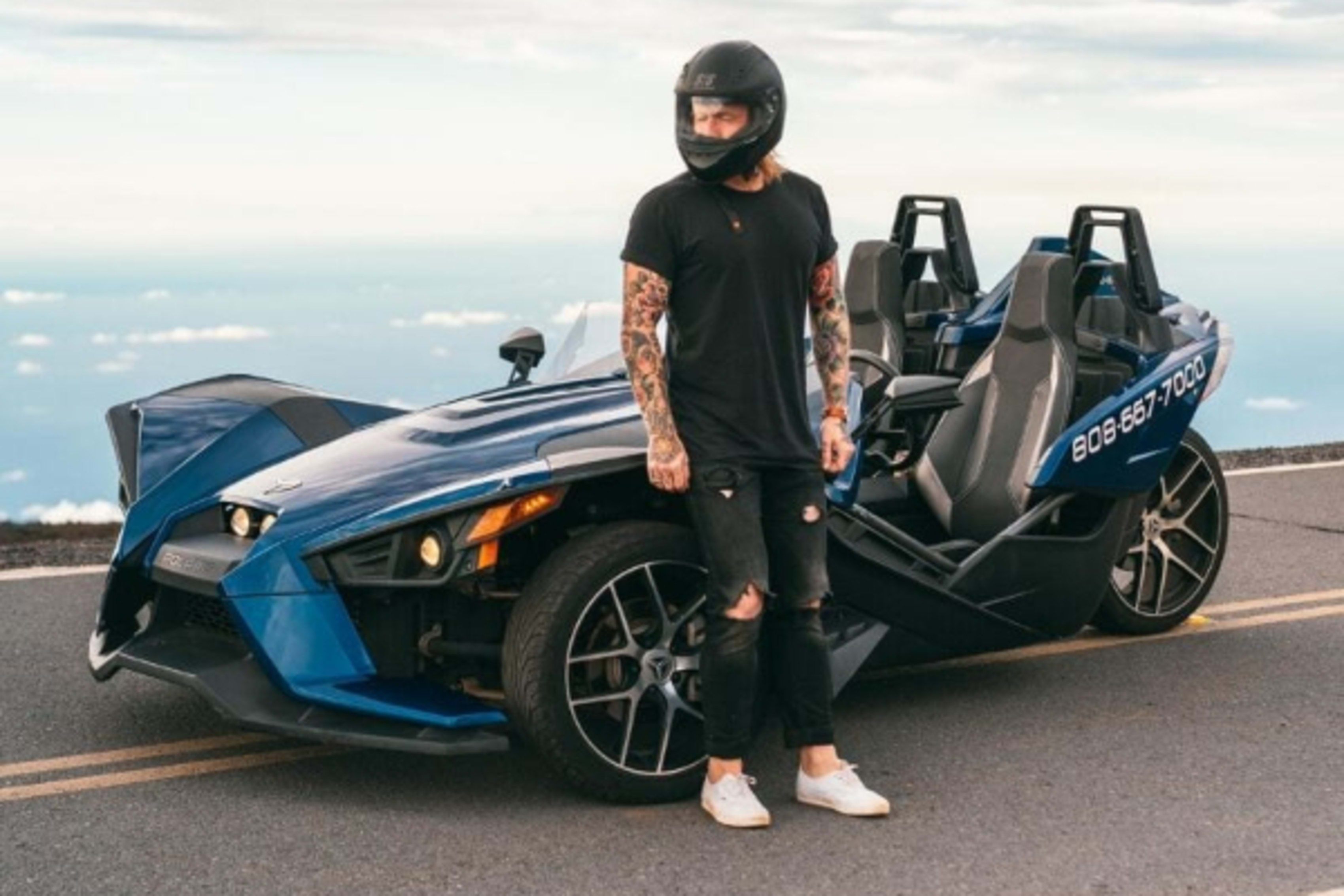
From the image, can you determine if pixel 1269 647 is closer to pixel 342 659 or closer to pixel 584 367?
pixel 584 367

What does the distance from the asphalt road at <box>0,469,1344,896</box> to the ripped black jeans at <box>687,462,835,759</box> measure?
0.29 meters

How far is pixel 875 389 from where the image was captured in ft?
23.2

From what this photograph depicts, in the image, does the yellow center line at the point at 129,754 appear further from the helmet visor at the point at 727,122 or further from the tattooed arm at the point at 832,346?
the helmet visor at the point at 727,122

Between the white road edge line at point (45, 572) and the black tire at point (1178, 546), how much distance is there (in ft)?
14.6

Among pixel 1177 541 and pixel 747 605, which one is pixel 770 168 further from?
pixel 1177 541

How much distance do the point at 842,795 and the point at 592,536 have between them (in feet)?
3.26

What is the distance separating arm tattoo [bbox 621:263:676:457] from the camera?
5742 mm

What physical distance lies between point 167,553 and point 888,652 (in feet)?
7.24

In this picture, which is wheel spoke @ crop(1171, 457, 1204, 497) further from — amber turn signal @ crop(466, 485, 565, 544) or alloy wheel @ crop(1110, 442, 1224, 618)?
amber turn signal @ crop(466, 485, 565, 544)

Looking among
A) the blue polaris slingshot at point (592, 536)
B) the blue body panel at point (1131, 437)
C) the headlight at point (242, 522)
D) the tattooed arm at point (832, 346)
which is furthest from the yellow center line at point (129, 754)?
the blue body panel at point (1131, 437)

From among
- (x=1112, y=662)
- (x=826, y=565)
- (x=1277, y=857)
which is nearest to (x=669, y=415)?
(x=826, y=565)

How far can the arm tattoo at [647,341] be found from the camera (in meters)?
5.74

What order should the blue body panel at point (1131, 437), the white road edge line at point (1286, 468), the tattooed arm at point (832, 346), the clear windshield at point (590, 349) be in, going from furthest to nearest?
the white road edge line at point (1286, 468), the blue body panel at point (1131, 437), the clear windshield at point (590, 349), the tattooed arm at point (832, 346)

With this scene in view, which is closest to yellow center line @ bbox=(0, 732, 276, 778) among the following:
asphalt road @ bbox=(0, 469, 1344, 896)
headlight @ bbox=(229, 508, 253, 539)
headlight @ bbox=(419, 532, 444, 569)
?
asphalt road @ bbox=(0, 469, 1344, 896)
